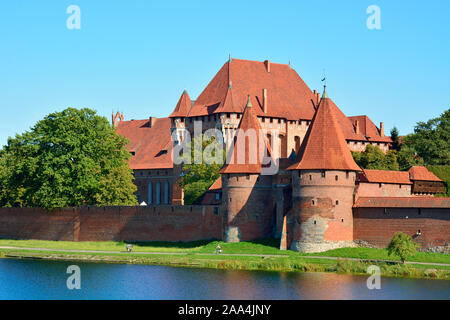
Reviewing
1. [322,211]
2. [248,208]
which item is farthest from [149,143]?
[322,211]

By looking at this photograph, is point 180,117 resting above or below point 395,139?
above

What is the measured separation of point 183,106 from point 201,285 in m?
39.5

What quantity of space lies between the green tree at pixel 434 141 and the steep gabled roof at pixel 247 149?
2098 centimetres

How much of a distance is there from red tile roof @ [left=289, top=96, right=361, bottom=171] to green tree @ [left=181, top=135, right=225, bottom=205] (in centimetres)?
1431

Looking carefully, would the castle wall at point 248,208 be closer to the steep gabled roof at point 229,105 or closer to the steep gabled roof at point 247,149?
the steep gabled roof at point 247,149

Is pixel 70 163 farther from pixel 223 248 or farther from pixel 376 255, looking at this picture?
pixel 376 255

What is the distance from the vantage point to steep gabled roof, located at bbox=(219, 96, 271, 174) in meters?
57.8

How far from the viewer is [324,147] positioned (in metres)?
53.5

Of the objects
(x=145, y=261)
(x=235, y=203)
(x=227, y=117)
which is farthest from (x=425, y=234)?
(x=227, y=117)

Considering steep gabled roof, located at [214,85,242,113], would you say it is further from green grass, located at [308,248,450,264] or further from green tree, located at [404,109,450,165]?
green grass, located at [308,248,450,264]

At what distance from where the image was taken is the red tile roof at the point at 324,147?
174 feet

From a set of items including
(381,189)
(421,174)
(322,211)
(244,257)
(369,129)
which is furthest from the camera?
(369,129)

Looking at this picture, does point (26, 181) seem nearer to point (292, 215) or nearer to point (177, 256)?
point (177, 256)
